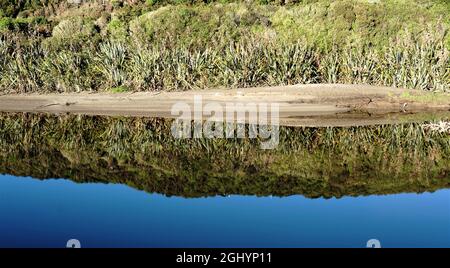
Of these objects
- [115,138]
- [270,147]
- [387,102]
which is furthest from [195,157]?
[387,102]

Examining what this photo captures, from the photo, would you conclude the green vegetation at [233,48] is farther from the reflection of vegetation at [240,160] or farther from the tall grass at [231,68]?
the reflection of vegetation at [240,160]

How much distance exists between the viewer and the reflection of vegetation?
38.9ft

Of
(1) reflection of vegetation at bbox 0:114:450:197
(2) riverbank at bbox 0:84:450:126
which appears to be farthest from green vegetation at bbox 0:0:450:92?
(1) reflection of vegetation at bbox 0:114:450:197

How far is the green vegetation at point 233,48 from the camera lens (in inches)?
1004

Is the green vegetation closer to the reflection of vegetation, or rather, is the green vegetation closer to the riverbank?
the riverbank

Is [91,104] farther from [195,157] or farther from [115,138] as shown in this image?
[195,157]

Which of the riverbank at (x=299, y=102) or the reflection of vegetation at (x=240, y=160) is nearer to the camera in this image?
the reflection of vegetation at (x=240, y=160)

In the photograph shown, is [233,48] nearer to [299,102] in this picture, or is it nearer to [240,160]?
[299,102]

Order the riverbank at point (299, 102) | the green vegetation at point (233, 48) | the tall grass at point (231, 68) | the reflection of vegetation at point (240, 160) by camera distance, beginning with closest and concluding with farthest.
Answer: the reflection of vegetation at point (240, 160) → the riverbank at point (299, 102) → the tall grass at point (231, 68) → the green vegetation at point (233, 48)

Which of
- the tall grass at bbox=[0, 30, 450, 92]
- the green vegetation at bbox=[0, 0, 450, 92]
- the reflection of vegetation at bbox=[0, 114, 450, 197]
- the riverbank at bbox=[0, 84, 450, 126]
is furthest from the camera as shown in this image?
the green vegetation at bbox=[0, 0, 450, 92]

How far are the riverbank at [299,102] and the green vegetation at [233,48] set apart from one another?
115 centimetres

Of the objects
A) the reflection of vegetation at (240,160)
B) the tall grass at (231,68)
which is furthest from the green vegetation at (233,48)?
the reflection of vegetation at (240,160)

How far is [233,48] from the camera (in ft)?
88.5

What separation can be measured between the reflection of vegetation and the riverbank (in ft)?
11.1
